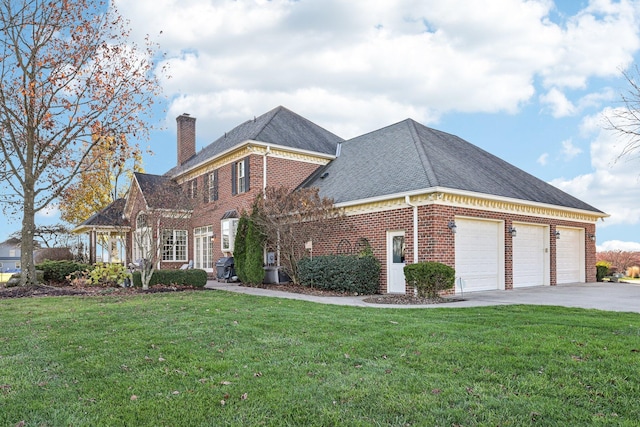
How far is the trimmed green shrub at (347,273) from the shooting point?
1359 cm

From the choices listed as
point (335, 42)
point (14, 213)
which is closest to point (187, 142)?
point (14, 213)

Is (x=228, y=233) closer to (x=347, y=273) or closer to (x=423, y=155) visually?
(x=347, y=273)

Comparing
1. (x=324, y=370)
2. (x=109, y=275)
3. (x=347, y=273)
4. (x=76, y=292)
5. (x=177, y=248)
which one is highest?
(x=177, y=248)

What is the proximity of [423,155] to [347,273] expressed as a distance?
4.53 metres

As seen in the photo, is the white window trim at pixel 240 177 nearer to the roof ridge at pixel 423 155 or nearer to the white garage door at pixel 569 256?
the roof ridge at pixel 423 155

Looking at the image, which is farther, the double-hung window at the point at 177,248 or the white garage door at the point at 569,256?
the double-hung window at the point at 177,248

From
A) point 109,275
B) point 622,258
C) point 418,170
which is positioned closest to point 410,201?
point 418,170

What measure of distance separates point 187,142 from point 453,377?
25.4 meters

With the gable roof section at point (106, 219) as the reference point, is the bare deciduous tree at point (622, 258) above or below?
below

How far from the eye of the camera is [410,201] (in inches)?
516

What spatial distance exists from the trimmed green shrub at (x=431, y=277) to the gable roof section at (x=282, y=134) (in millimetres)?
9904

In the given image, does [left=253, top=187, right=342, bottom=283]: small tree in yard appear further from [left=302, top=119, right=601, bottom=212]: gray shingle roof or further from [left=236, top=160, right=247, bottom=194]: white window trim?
[left=236, top=160, right=247, bottom=194]: white window trim

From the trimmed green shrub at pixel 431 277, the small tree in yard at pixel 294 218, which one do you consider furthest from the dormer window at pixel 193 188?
the trimmed green shrub at pixel 431 277

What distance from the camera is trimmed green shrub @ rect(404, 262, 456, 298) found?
1148 centimetres
